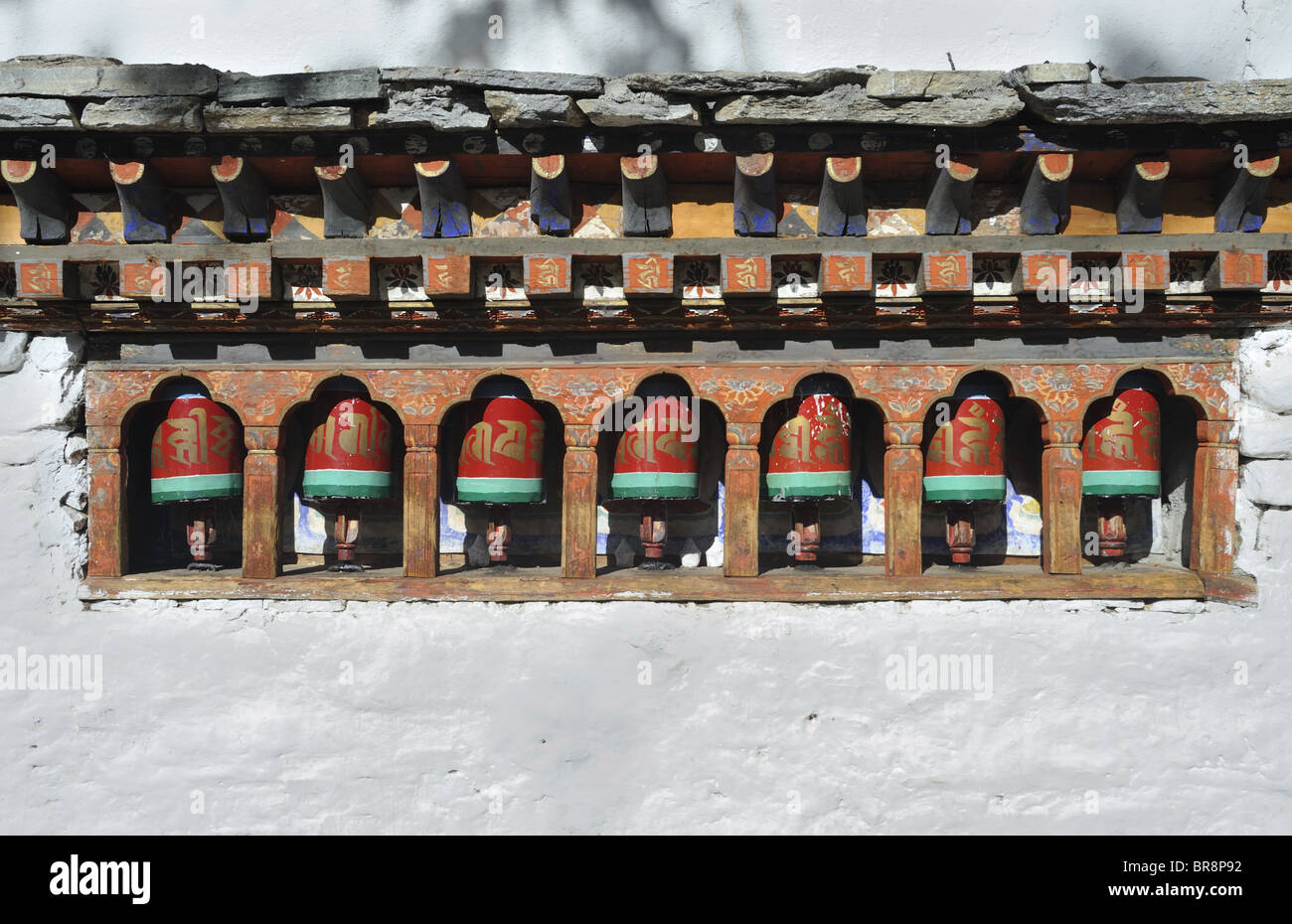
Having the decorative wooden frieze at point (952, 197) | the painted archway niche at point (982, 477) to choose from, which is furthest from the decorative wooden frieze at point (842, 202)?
the painted archway niche at point (982, 477)

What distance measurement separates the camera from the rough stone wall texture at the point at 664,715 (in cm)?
381

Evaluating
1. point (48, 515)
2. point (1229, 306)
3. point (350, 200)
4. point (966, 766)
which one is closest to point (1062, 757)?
point (966, 766)

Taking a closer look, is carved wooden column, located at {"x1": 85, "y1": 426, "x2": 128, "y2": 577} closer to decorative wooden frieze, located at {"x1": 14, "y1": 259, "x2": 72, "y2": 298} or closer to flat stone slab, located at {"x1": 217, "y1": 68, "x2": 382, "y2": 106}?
decorative wooden frieze, located at {"x1": 14, "y1": 259, "x2": 72, "y2": 298}

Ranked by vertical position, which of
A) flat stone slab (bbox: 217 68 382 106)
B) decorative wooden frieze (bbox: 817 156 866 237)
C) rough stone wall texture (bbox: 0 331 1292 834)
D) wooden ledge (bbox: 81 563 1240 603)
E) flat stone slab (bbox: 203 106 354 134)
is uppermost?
flat stone slab (bbox: 217 68 382 106)

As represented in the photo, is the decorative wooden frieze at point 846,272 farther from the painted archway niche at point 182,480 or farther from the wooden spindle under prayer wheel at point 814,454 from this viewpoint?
the painted archway niche at point 182,480

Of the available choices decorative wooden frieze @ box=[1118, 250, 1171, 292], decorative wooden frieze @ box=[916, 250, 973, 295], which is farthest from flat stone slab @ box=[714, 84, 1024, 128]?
decorative wooden frieze @ box=[1118, 250, 1171, 292]

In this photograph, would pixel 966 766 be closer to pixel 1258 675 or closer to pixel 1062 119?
pixel 1258 675

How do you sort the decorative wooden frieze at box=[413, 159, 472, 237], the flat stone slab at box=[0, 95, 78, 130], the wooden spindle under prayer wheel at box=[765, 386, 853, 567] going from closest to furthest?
the flat stone slab at box=[0, 95, 78, 130], the decorative wooden frieze at box=[413, 159, 472, 237], the wooden spindle under prayer wheel at box=[765, 386, 853, 567]

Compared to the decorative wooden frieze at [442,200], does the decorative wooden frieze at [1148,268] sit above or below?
below

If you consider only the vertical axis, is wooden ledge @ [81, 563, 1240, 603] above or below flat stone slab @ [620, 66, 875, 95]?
below

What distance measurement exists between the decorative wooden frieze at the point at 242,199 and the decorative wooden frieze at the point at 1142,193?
12.9ft

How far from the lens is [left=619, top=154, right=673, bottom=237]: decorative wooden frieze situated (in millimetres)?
3746

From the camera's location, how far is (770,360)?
4094 mm

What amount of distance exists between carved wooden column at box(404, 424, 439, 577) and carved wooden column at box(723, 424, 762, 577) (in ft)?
4.57
